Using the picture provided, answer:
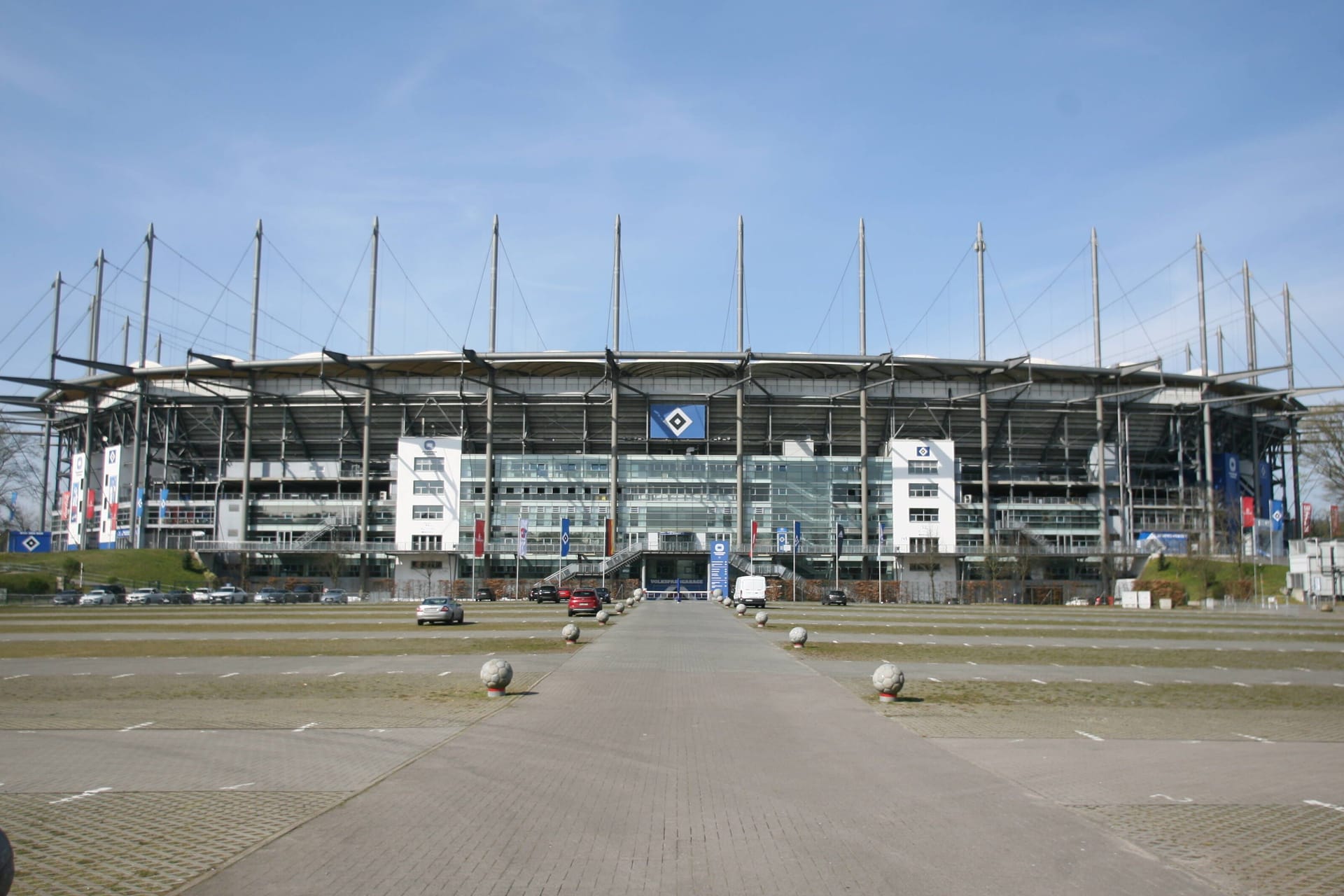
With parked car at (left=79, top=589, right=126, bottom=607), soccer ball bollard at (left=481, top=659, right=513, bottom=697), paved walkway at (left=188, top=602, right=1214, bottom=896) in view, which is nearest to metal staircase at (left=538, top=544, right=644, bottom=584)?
parked car at (left=79, top=589, right=126, bottom=607)

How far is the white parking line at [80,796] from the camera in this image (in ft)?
34.2

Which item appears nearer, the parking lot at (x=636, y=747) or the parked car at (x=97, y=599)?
the parking lot at (x=636, y=747)

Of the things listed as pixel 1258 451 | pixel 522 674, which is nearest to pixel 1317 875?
pixel 522 674

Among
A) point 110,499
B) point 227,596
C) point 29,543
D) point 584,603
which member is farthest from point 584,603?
point 110,499

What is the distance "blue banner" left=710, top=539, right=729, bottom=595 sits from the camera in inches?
3272

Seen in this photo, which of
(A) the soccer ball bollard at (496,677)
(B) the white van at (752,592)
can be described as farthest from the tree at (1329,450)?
(A) the soccer ball bollard at (496,677)

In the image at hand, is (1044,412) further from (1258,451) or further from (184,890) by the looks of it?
(184,890)

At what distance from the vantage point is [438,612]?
47.3 metres

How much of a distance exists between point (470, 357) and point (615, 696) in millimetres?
87366

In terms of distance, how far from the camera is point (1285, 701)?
2034cm

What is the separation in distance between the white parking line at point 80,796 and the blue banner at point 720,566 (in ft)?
236

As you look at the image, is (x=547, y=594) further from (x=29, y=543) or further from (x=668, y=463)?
(x=29, y=543)

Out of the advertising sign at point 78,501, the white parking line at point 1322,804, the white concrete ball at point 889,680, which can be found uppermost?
the advertising sign at point 78,501

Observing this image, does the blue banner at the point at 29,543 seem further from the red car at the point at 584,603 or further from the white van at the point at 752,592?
the white van at the point at 752,592
